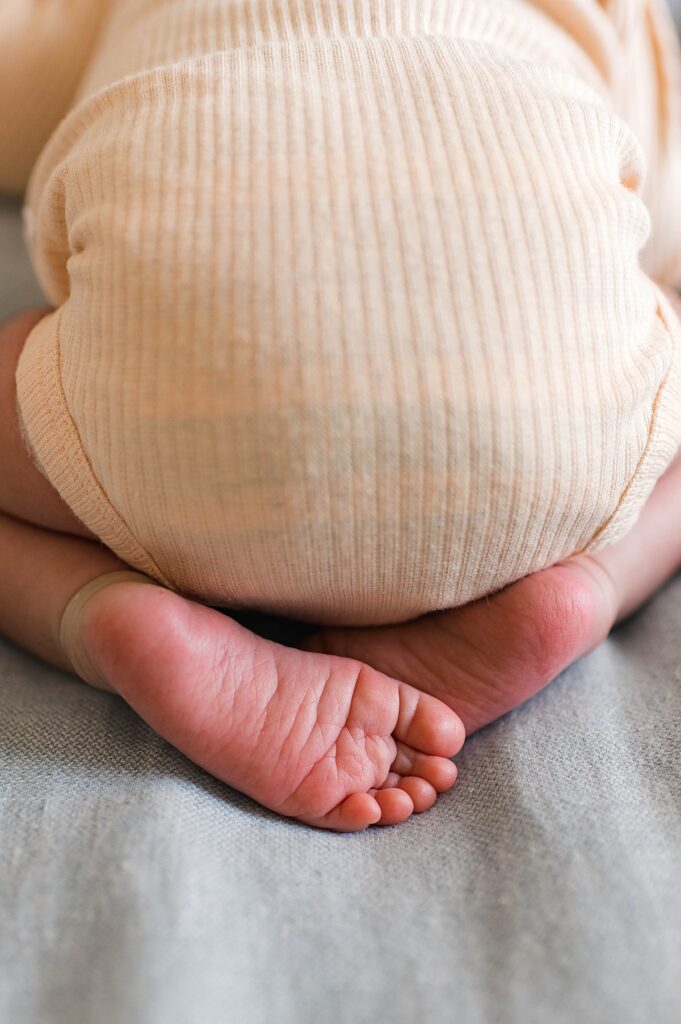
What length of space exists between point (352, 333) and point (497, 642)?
21cm

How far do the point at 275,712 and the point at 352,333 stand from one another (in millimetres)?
223

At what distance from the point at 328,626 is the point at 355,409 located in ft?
0.68

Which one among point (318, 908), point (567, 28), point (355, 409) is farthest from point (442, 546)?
point (567, 28)

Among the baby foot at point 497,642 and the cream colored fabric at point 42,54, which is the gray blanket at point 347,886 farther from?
the cream colored fabric at point 42,54

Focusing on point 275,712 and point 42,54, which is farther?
point 42,54

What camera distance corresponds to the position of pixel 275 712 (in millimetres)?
595

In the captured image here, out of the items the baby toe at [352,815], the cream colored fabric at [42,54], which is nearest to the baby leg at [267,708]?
the baby toe at [352,815]

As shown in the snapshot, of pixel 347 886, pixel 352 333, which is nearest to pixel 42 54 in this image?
pixel 352 333

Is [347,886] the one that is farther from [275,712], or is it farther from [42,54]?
[42,54]

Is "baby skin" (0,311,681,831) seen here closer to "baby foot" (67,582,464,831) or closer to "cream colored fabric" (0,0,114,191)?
"baby foot" (67,582,464,831)

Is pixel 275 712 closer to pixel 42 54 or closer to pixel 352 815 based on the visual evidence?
pixel 352 815

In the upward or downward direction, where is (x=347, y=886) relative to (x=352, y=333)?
downward

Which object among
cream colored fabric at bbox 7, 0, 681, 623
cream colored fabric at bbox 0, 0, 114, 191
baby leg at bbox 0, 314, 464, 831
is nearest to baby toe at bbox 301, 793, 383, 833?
baby leg at bbox 0, 314, 464, 831

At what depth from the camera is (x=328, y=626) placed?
2.35 feet
